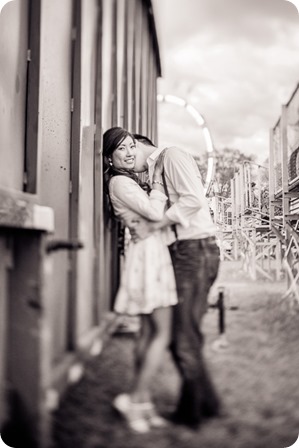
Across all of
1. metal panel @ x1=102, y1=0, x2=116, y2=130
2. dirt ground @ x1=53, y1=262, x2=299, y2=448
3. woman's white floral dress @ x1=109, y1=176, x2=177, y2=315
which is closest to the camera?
dirt ground @ x1=53, y1=262, x2=299, y2=448

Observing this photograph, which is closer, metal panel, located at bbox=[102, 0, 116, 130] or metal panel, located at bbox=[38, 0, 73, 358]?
metal panel, located at bbox=[38, 0, 73, 358]

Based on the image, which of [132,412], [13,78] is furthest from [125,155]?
[132,412]

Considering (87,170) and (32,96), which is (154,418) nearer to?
(87,170)

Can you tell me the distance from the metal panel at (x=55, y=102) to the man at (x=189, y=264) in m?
0.19

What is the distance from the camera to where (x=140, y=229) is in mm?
891

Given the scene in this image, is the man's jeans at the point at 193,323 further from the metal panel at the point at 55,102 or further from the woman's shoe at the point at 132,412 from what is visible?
the metal panel at the point at 55,102

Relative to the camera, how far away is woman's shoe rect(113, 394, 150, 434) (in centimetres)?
73

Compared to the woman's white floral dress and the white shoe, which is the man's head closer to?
the woman's white floral dress

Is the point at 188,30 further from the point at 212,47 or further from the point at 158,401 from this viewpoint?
the point at 158,401

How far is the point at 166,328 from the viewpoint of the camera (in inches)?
32.2

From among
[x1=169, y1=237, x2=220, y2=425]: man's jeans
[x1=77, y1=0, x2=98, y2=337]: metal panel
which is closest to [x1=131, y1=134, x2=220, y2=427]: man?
[x1=169, y1=237, x2=220, y2=425]: man's jeans

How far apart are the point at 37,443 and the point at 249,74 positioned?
2.89 ft

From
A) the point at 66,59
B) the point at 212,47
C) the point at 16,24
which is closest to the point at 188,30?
the point at 212,47

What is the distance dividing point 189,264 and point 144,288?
103 millimetres
